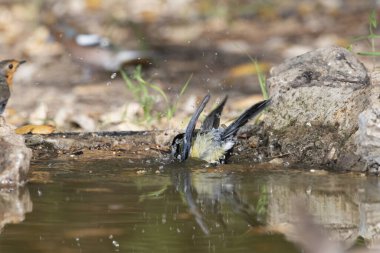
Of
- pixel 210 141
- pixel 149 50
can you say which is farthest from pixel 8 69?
pixel 210 141

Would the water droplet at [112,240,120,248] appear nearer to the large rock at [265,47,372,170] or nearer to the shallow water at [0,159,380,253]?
the shallow water at [0,159,380,253]

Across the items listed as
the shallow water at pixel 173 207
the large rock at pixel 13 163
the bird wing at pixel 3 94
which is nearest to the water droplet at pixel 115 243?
the shallow water at pixel 173 207

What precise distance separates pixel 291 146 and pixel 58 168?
127cm

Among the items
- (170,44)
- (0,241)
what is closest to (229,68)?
(170,44)

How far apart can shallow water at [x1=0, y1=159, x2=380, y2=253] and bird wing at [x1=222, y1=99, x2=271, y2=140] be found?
31cm

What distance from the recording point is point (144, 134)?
541 centimetres

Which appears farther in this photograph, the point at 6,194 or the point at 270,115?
the point at 270,115

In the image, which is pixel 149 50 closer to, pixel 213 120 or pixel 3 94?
pixel 3 94

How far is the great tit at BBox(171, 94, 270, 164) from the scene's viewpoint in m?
4.98

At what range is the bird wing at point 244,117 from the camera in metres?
5.02

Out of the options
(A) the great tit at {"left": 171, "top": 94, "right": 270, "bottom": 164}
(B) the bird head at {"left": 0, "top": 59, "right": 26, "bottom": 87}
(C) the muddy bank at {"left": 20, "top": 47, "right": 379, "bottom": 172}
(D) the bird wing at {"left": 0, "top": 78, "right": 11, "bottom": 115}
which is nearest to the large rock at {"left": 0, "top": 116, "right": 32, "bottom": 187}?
(C) the muddy bank at {"left": 20, "top": 47, "right": 379, "bottom": 172}

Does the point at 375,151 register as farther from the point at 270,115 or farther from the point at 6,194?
the point at 6,194

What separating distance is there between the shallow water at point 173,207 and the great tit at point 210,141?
0.13 metres

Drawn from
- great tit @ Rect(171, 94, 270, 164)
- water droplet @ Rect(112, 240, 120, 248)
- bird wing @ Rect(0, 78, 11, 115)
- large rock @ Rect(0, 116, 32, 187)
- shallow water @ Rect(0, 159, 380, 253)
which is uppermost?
bird wing @ Rect(0, 78, 11, 115)
